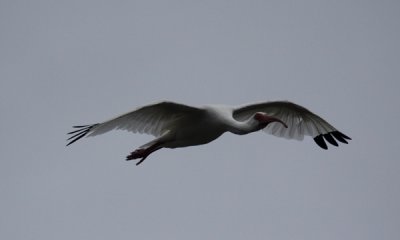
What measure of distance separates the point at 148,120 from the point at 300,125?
438 cm

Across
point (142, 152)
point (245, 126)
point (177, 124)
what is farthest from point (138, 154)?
point (245, 126)

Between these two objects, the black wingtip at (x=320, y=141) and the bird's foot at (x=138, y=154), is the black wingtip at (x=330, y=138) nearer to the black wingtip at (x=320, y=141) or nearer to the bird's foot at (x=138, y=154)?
the black wingtip at (x=320, y=141)

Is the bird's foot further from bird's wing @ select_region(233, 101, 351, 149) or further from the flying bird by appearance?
bird's wing @ select_region(233, 101, 351, 149)

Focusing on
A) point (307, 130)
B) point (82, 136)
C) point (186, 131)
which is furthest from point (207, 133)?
point (307, 130)

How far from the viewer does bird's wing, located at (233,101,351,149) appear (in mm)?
18344

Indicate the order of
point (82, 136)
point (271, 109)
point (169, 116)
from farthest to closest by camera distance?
point (271, 109), point (169, 116), point (82, 136)

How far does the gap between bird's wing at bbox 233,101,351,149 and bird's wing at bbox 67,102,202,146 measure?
2531mm

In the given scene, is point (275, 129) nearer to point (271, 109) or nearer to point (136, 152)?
point (271, 109)

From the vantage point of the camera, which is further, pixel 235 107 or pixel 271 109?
pixel 271 109

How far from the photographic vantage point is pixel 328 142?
1897 cm

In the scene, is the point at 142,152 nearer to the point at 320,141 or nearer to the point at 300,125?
the point at 300,125

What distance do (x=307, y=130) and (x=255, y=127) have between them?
3.31m

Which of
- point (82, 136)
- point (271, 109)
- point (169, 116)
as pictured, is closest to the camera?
point (82, 136)

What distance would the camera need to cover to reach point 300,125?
61.8 ft
